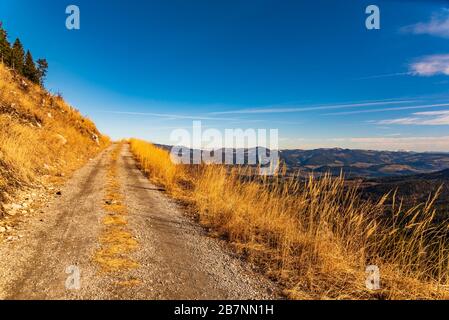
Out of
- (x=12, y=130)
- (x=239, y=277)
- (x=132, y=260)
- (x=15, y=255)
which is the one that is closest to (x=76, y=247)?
(x=15, y=255)

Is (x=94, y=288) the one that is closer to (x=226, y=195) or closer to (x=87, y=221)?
(x=87, y=221)

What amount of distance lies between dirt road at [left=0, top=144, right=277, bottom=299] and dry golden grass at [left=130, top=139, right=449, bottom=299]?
1.92 feet

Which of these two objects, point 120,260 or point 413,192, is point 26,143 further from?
point 413,192

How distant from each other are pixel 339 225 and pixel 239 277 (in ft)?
7.70

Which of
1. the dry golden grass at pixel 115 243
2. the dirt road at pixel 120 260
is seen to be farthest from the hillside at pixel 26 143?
A: the dry golden grass at pixel 115 243

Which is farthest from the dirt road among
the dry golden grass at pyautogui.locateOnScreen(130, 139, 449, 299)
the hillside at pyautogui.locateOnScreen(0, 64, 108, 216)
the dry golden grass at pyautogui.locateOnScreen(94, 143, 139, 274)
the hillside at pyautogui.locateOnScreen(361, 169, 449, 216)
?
the hillside at pyautogui.locateOnScreen(361, 169, 449, 216)

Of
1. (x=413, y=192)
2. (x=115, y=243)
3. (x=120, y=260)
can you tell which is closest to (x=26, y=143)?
(x=115, y=243)

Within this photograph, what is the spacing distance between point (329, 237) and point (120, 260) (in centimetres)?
374

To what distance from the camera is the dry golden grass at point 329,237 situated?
12.8 ft

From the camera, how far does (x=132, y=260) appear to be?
4.35 metres

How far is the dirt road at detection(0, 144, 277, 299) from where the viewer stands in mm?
3457

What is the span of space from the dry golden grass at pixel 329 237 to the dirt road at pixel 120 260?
58 centimetres

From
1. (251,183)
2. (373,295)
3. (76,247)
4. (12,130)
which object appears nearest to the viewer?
(373,295)

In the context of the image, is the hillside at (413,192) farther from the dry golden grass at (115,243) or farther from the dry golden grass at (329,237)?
the dry golden grass at (115,243)
